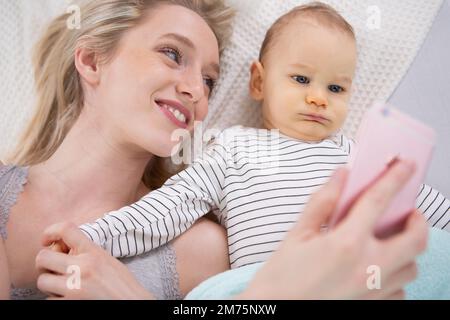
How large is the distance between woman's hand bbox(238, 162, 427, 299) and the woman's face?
546 mm

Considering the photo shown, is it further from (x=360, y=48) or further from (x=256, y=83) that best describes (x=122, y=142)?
(x=360, y=48)

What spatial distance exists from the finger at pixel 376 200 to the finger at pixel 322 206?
4 cm

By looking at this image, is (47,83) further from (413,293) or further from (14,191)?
(413,293)

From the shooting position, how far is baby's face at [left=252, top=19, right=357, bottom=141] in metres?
1.27

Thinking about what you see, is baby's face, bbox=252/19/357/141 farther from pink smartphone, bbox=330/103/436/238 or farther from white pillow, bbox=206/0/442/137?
pink smartphone, bbox=330/103/436/238

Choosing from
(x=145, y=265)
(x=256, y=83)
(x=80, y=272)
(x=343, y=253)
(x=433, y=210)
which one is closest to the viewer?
(x=343, y=253)

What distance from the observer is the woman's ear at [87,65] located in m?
1.28

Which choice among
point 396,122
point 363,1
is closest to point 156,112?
point 396,122

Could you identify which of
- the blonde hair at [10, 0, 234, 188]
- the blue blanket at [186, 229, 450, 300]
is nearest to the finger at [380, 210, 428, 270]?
the blue blanket at [186, 229, 450, 300]

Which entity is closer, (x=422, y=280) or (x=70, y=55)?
(x=422, y=280)

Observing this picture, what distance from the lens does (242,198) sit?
1.21 metres

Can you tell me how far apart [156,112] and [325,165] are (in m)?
0.39

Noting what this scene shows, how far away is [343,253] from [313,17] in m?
0.82

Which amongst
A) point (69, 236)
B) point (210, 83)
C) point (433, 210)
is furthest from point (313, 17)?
point (69, 236)
